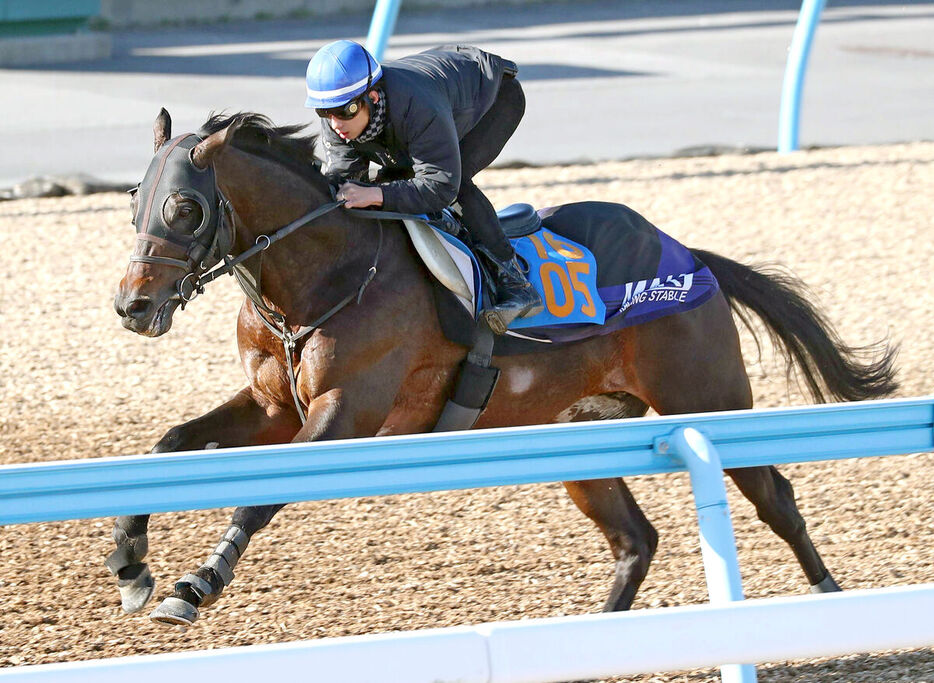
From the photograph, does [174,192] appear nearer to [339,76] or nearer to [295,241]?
[295,241]

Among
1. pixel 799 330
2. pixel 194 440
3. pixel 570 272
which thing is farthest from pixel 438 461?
pixel 799 330

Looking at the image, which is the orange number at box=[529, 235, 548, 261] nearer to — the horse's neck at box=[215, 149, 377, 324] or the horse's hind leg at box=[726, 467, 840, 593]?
the horse's neck at box=[215, 149, 377, 324]

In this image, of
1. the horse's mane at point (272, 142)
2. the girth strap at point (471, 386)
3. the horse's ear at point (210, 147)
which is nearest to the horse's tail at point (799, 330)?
the girth strap at point (471, 386)

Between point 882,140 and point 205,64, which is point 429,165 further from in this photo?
point 205,64

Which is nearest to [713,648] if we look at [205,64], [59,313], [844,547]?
[844,547]

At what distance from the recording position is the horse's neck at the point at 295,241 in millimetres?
4188

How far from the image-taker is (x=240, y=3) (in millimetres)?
22266

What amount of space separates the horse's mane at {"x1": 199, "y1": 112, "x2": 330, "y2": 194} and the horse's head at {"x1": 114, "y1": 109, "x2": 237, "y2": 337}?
0.55 ft

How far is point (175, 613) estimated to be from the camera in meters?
3.76

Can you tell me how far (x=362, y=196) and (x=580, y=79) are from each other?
13.6 m

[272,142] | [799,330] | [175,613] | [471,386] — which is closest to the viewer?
[175,613]

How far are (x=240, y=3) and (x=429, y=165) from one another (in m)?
19.0

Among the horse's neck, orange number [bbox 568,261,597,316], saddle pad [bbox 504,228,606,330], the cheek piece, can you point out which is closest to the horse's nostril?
the cheek piece

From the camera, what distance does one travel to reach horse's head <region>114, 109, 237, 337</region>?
391cm
